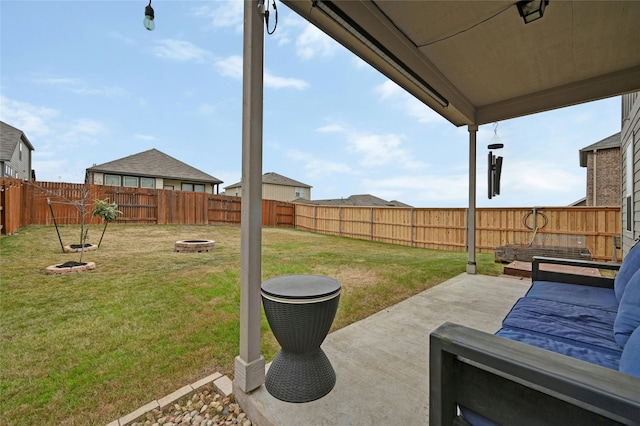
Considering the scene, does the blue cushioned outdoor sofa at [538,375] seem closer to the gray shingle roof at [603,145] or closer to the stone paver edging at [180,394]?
the stone paver edging at [180,394]

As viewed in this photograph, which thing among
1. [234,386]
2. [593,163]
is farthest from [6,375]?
[593,163]

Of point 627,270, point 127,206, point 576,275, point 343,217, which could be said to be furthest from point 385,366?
point 127,206

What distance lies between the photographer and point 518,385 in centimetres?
86

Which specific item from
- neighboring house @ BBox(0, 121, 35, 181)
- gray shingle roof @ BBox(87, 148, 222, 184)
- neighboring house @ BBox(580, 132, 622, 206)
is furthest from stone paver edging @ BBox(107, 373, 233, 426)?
gray shingle roof @ BBox(87, 148, 222, 184)

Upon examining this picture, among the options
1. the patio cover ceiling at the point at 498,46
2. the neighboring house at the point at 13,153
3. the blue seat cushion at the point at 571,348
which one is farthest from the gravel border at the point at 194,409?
the neighboring house at the point at 13,153

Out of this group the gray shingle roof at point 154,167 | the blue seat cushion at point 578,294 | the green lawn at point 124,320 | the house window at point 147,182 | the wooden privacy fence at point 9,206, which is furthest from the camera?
the house window at point 147,182

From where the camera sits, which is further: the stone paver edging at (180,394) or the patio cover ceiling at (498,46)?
the patio cover ceiling at (498,46)

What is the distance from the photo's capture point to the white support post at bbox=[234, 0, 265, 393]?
1.66m

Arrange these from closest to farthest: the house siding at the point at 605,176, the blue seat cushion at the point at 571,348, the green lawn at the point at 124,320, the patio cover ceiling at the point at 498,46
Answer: the blue seat cushion at the point at 571,348 < the green lawn at the point at 124,320 < the patio cover ceiling at the point at 498,46 < the house siding at the point at 605,176

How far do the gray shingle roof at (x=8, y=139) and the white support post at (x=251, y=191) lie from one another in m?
16.2

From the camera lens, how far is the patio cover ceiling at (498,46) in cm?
231

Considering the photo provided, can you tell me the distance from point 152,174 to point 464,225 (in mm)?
17124

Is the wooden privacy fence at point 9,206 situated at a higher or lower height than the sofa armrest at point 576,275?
higher

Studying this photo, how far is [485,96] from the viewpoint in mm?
4094
